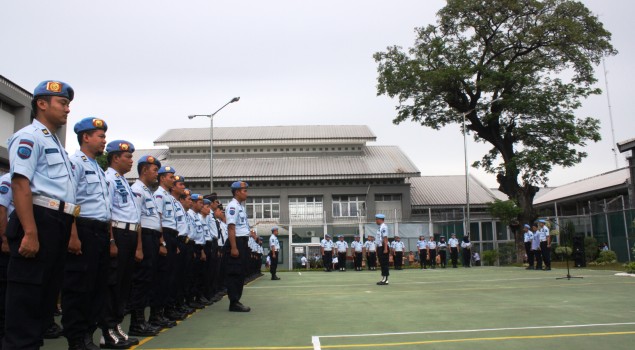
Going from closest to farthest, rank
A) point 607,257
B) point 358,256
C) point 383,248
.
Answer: point 383,248
point 607,257
point 358,256

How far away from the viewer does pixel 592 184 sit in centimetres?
3878

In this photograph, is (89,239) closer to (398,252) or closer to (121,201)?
(121,201)

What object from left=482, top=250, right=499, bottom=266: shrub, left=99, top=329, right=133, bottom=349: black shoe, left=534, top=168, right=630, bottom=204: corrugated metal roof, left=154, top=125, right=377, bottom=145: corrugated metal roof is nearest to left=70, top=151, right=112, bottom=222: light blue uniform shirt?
left=99, top=329, right=133, bottom=349: black shoe

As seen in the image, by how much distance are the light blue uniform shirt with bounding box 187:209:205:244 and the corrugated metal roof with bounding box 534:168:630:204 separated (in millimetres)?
31002

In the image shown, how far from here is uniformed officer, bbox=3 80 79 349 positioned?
3.49 metres

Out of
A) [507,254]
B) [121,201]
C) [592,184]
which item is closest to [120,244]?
[121,201]

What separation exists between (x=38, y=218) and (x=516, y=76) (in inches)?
1190

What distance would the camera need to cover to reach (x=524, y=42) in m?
30.2

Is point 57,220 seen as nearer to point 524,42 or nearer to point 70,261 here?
point 70,261

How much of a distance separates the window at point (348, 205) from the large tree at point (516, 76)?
11.2 meters

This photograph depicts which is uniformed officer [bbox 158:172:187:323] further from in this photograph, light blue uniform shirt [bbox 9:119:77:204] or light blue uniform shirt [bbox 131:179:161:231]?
light blue uniform shirt [bbox 9:119:77:204]

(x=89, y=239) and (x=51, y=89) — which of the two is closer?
(x=51, y=89)

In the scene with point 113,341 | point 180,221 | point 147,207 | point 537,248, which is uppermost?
point 147,207

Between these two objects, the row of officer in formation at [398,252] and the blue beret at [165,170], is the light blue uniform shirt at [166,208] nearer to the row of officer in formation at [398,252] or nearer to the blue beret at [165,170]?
the blue beret at [165,170]
